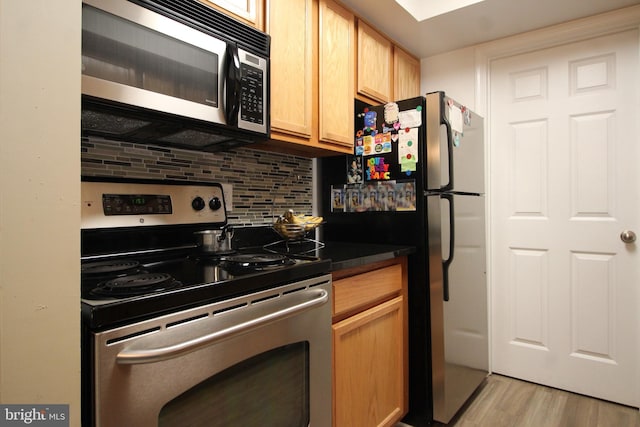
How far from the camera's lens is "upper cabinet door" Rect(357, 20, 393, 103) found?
193cm

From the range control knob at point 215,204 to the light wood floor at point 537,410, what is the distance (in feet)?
5.15

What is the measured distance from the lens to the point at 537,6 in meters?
1.94

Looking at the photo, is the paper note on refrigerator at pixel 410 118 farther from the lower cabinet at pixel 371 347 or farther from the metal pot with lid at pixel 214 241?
the metal pot with lid at pixel 214 241

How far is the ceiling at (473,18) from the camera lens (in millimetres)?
1911

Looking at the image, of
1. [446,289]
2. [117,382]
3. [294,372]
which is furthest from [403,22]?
[117,382]

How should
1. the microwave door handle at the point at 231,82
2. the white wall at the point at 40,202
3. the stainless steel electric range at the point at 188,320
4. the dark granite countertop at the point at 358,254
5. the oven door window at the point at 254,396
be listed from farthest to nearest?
the dark granite countertop at the point at 358,254 → the microwave door handle at the point at 231,82 → the oven door window at the point at 254,396 → the stainless steel electric range at the point at 188,320 → the white wall at the point at 40,202

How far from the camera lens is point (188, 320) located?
82 cm

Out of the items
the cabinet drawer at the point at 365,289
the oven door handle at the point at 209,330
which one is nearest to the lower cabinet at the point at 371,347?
the cabinet drawer at the point at 365,289

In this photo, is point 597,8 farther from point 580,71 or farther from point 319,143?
point 319,143

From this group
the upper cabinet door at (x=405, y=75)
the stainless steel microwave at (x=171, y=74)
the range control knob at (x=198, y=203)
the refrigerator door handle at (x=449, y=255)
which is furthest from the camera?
the upper cabinet door at (x=405, y=75)

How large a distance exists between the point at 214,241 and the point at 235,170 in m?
0.42

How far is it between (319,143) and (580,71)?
1.66 meters

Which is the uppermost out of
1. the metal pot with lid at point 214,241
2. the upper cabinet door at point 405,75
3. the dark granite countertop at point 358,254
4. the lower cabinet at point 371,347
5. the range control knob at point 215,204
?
the upper cabinet door at point 405,75

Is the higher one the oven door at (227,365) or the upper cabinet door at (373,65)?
the upper cabinet door at (373,65)
